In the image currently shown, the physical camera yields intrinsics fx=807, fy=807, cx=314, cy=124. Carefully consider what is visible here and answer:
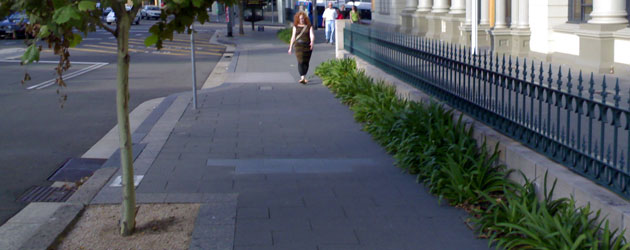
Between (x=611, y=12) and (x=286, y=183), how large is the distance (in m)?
9.64

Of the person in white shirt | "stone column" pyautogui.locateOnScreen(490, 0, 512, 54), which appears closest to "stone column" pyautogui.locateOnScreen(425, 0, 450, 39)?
the person in white shirt

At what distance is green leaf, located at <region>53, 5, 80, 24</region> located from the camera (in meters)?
Result: 4.98

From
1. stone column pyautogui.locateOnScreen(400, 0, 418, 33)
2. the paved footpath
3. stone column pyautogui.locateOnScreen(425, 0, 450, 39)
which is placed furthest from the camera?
stone column pyautogui.locateOnScreen(400, 0, 418, 33)

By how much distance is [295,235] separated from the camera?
624 centimetres

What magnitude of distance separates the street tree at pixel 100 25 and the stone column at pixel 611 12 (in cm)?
1116

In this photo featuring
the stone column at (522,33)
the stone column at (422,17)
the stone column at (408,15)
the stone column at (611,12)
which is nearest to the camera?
the stone column at (611,12)

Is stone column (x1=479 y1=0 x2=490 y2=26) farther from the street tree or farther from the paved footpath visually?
the street tree

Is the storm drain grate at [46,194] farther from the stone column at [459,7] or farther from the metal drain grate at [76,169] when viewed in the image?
the stone column at [459,7]

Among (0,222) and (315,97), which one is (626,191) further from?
(315,97)

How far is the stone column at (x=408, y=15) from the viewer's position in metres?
35.3

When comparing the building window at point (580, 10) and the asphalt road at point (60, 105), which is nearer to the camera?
the asphalt road at point (60, 105)

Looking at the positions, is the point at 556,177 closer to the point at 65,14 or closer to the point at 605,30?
the point at 65,14

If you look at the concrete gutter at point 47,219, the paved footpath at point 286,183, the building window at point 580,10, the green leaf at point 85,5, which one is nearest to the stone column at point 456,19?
the building window at point 580,10

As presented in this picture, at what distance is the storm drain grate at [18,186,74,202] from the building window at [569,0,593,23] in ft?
42.1
